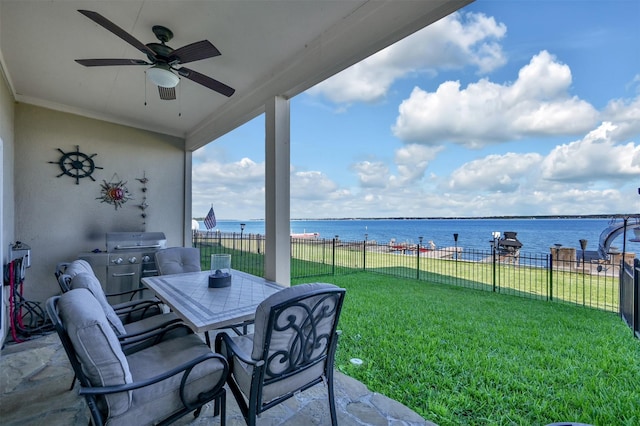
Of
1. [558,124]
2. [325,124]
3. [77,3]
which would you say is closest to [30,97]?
[77,3]

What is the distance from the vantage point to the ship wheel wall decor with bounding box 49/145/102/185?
12.4 feet

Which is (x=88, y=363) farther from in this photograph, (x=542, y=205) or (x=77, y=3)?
(x=542, y=205)

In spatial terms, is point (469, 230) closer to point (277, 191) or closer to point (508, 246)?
point (508, 246)

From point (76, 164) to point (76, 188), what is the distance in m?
0.34

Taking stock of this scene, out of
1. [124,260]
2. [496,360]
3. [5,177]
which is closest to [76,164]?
[5,177]

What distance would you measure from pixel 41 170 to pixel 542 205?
29911 mm

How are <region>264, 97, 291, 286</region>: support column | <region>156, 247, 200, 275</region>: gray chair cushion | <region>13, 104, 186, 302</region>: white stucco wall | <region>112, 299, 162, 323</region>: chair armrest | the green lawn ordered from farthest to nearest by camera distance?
1. <region>13, 104, 186, 302</region>: white stucco wall
2. <region>156, 247, 200, 275</region>: gray chair cushion
3. <region>264, 97, 291, 286</region>: support column
4. <region>112, 299, 162, 323</region>: chair armrest
5. the green lawn

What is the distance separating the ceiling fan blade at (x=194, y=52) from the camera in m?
1.85

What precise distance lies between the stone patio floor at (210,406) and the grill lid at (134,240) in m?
1.77

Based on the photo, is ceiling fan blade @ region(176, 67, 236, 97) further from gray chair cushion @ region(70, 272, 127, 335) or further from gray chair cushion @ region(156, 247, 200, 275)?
gray chair cushion @ region(156, 247, 200, 275)

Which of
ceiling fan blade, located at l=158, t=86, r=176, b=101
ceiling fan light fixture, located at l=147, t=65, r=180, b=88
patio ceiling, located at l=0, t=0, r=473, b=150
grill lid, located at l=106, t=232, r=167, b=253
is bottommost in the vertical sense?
grill lid, located at l=106, t=232, r=167, b=253

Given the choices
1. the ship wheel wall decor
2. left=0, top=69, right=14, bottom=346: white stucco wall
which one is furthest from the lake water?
left=0, top=69, right=14, bottom=346: white stucco wall

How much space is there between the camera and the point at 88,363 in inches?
43.6

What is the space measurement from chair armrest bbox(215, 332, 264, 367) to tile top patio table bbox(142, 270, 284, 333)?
0.32 ft
